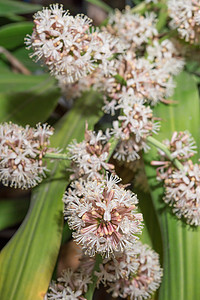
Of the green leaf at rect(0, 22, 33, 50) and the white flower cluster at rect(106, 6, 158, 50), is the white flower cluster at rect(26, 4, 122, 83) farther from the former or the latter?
the green leaf at rect(0, 22, 33, 50)

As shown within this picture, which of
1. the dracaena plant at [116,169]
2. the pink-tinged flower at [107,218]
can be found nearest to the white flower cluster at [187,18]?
the dracaena plant at [116,169]

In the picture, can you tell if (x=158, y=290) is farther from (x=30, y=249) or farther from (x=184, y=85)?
Result: (x=184, y=85)

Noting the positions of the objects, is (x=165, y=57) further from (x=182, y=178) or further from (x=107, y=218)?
(x=107, y=218)

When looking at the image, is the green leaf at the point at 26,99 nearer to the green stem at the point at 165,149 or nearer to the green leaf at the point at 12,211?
the green leaf at the point at 12,211

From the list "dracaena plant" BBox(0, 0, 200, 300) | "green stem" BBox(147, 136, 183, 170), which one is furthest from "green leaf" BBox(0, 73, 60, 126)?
"green stem" BBox(147, 136, 183, 170)

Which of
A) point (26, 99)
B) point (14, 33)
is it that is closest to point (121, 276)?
point (26, 99)
